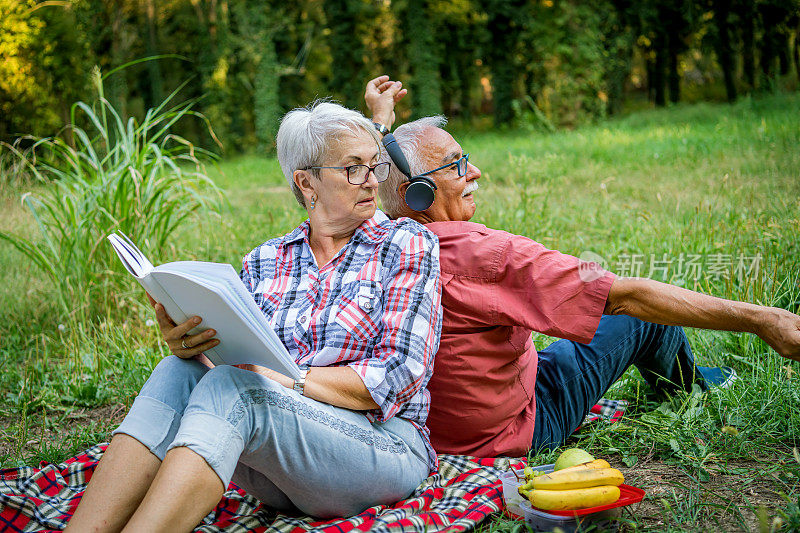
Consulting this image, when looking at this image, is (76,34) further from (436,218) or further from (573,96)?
(436,218)

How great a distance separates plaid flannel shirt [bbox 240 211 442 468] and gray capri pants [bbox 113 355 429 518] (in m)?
0.14

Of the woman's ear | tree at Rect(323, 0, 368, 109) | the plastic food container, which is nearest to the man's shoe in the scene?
the plastic food container

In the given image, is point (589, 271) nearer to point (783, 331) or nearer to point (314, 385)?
point (783, 331)

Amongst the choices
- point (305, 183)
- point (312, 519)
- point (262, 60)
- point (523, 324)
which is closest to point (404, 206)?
point (305, 183)

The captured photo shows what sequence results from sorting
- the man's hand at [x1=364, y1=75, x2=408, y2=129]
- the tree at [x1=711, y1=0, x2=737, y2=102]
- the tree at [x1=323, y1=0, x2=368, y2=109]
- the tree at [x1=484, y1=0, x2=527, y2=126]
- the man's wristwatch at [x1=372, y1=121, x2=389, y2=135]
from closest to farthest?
the man's wristwatch at [x1=372, y1=121, x2=389, y2=135] < the man's hand at [x1=364, y1=75, x2=408, y2=129] < the tree at [x1=711, y1=0, x2=737, y2=102] < the tree at [x1=484, y1=0, x2=527, y2=126] < the tree at [x1=323, y1=0, x2=368, y2=109]

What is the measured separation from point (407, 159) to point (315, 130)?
0.36 metres

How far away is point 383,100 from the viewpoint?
340cm

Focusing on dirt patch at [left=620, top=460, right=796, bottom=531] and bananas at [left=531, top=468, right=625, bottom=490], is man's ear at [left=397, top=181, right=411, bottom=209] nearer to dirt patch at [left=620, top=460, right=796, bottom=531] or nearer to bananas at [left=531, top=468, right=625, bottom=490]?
bananas at [left=531, top=468, right=625, bottom=490]

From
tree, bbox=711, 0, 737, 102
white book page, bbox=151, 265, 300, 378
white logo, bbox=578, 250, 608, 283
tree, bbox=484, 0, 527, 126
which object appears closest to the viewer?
white book page, bbox=151, 265, 300, 378

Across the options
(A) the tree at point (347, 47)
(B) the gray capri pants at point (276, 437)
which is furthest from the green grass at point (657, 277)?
(A) the tree at point (347, 47)

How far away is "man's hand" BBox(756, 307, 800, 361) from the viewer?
2.16 m

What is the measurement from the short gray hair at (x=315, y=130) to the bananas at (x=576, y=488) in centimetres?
136

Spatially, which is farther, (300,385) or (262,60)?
(262,60)

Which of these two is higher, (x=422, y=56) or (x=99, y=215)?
(x=422, y=56)
